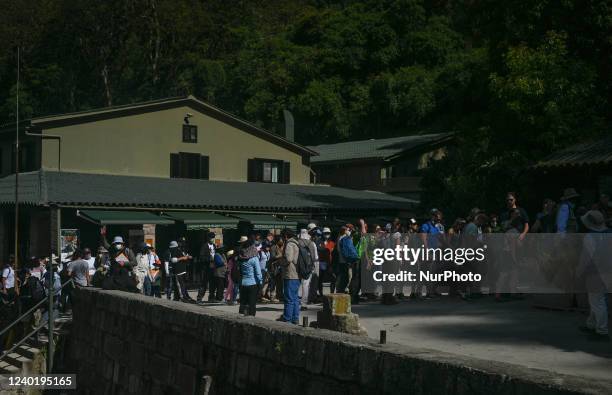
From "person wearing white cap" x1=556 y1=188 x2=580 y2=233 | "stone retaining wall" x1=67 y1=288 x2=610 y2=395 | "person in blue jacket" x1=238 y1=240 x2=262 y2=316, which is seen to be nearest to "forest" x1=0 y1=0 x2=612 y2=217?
"person in blue jacket" x1=238 y1=240 x2=262 y2=316

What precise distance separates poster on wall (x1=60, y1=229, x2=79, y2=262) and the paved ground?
12.0m

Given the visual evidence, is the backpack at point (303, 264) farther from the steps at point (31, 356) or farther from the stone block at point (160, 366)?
the steps at point (31, 356)

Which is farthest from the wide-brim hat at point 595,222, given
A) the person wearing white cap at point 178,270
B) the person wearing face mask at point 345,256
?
the person wearing white cap at point 178,270

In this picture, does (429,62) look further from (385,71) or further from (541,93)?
(541,93)

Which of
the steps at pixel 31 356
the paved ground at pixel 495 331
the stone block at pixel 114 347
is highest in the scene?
the paved ground at pixel 495 331

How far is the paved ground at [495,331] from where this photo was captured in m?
10.3

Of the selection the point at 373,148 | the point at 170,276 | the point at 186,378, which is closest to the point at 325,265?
the point at 170,276

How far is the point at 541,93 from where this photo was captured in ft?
69.6

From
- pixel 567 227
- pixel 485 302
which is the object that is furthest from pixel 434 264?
pixel 567 227

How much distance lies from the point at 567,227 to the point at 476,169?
34.3 feet

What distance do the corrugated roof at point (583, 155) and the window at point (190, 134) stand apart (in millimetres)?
20298

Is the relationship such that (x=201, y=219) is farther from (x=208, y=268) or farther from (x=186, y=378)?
(x=186, y=378)

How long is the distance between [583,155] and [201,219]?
51.2 ft

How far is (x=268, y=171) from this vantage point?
40.9m
